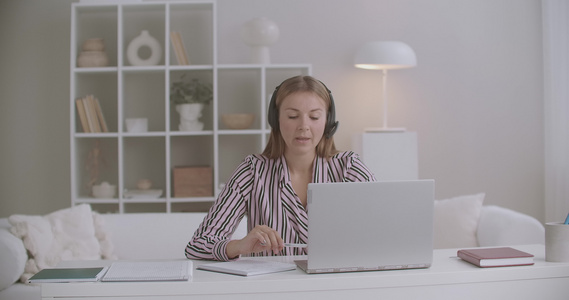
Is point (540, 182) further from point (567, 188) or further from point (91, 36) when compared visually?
point (91, 36)

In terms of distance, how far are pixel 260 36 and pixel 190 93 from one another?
1.94 feet

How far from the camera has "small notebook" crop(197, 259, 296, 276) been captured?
5.56 feet

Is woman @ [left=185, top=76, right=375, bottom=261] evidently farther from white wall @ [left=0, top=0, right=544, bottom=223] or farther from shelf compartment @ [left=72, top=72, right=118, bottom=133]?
shelf compartment @ [left=72, top=72, right=118, bottom=133]

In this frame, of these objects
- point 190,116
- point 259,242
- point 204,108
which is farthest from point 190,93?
point 259,242

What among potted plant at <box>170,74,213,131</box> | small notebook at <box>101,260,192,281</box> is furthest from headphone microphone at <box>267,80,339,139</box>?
potted plant at <box>170,74,213,131</box>

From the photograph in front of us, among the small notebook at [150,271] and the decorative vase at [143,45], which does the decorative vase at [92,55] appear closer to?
the decorative vase at [143,45]

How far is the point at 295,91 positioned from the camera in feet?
7.17

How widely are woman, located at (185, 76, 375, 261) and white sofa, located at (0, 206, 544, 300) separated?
0.99m

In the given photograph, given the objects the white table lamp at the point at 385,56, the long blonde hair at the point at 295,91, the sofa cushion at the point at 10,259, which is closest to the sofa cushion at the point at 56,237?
the sofa cushion at the point at 10,259

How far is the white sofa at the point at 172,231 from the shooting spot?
321 centimetres

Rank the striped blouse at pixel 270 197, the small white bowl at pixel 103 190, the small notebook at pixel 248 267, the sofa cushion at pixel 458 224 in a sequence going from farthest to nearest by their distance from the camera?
the small white bowl at pixel 103 190 < the sofa cushion at pixel 458 224 < the striped blouse at pixel 270 197 < the small notebook at pixel 248 267

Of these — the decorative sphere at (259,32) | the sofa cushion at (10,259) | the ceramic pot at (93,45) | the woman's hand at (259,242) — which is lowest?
the sofa cushion at (10,259)

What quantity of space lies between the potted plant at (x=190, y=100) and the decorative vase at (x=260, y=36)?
390 millimetres

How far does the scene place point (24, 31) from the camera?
16.2 feet
